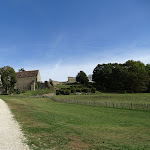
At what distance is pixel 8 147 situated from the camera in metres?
5.98

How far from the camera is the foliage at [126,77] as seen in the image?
2360 inches

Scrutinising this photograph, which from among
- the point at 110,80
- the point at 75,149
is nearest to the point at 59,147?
the point at 75,149

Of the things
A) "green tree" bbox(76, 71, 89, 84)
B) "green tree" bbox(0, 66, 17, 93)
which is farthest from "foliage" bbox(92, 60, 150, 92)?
"green tree" bbox(0, 66, 17, 93)

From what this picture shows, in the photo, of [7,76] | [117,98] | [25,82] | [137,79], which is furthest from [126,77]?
[7,76]

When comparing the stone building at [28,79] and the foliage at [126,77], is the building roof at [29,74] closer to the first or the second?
the stone building at [28,79]

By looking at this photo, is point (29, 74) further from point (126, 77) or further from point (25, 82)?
point (126, 77)

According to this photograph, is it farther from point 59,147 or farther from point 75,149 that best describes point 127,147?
point 59,147

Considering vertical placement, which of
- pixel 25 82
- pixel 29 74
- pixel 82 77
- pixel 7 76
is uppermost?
pixel 29 74

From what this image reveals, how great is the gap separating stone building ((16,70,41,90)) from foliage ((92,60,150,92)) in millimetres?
33520

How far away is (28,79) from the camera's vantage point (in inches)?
2746

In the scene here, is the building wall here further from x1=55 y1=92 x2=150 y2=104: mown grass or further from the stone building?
x1=55 y1=92 x2=150 y2=104: mown grass

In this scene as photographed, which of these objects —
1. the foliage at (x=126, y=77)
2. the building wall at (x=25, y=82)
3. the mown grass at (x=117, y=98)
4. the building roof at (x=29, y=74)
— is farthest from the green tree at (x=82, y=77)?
the mown grass at (x=117, y=98)

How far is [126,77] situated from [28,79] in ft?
151

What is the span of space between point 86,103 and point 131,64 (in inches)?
1782
